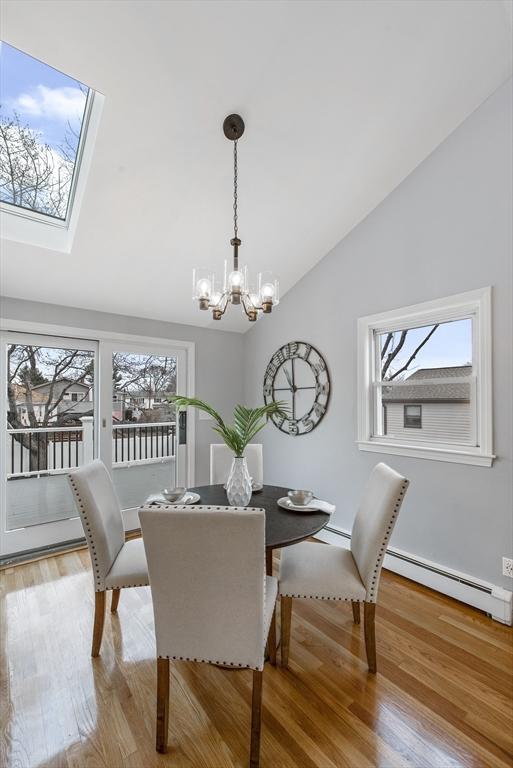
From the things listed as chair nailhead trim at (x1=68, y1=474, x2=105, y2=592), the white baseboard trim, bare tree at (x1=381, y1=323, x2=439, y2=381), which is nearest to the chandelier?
chair nailhead trim at (x1=68, y1=474, x2=105, y2=592)

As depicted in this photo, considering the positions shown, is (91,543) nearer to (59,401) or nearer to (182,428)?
(59,401)

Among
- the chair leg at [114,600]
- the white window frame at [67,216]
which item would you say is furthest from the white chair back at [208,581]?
the white window frame at [67,216]

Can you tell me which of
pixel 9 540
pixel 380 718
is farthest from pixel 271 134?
pixel 9 540

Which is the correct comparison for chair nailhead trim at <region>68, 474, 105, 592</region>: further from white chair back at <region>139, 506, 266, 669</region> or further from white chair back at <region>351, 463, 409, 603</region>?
white chair back at <region>351, 463, 409, 603</region>

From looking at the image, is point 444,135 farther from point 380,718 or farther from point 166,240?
point 380,718

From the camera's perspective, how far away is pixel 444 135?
2.45 m

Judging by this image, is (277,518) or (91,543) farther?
(277,518)

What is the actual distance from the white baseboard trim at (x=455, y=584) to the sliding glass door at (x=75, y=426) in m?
2.23

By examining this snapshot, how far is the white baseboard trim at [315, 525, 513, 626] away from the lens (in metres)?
2.14

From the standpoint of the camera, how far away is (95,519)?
181 cm

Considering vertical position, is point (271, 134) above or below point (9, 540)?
above

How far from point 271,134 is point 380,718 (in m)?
3.18

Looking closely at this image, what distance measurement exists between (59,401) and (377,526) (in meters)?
2.86

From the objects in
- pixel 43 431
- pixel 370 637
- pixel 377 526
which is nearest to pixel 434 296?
pixel 377 526
